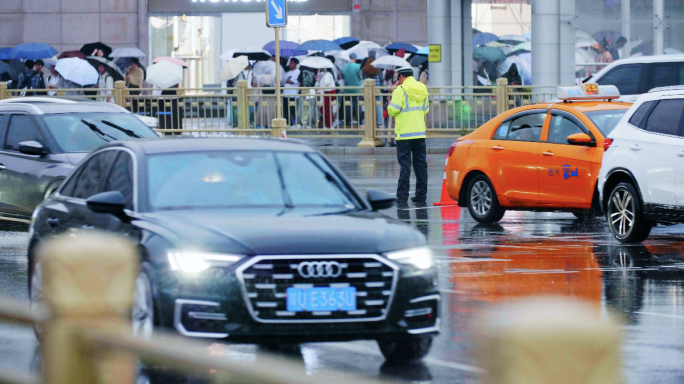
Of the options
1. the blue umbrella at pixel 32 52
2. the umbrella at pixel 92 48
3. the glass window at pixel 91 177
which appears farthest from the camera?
the umbrella at pixel 92 48

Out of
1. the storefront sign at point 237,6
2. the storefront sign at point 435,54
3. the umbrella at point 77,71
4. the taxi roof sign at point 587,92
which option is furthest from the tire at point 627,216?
the storefront sign at point 237,6

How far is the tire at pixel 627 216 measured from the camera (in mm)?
12008

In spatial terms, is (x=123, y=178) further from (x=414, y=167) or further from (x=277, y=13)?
(x=277, y=13)

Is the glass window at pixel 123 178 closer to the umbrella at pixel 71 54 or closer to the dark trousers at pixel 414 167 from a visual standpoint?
the dark trousers at pixel 414 167

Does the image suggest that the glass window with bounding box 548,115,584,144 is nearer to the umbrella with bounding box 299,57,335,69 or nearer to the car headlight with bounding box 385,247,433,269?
the car headlight with bounding box 385,247,433,269

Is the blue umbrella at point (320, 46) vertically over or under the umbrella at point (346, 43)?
under

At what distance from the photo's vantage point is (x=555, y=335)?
2.23 m

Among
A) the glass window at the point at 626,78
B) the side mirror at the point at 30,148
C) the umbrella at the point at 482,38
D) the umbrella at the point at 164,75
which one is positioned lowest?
the side mirror at the point at 30,148

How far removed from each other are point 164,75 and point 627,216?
2391 cm

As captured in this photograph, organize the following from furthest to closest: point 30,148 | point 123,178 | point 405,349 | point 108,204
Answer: point 30,148
point 123,178
point 108,204
point 405,349

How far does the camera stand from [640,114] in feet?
40.1

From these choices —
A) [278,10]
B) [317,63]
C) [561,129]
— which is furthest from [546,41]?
[561,129]

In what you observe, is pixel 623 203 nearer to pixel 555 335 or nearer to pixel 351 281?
pixel 351 281

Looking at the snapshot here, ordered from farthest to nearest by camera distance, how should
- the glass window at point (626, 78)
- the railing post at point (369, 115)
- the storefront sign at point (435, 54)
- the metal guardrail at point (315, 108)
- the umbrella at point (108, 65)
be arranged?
the storefront sign at point (435, 54) → the umbrella at point (108, 65) → the railing post at point (369, 115) → the metal guardrail at point (315, 108) → the glass window at point (626, 78)
